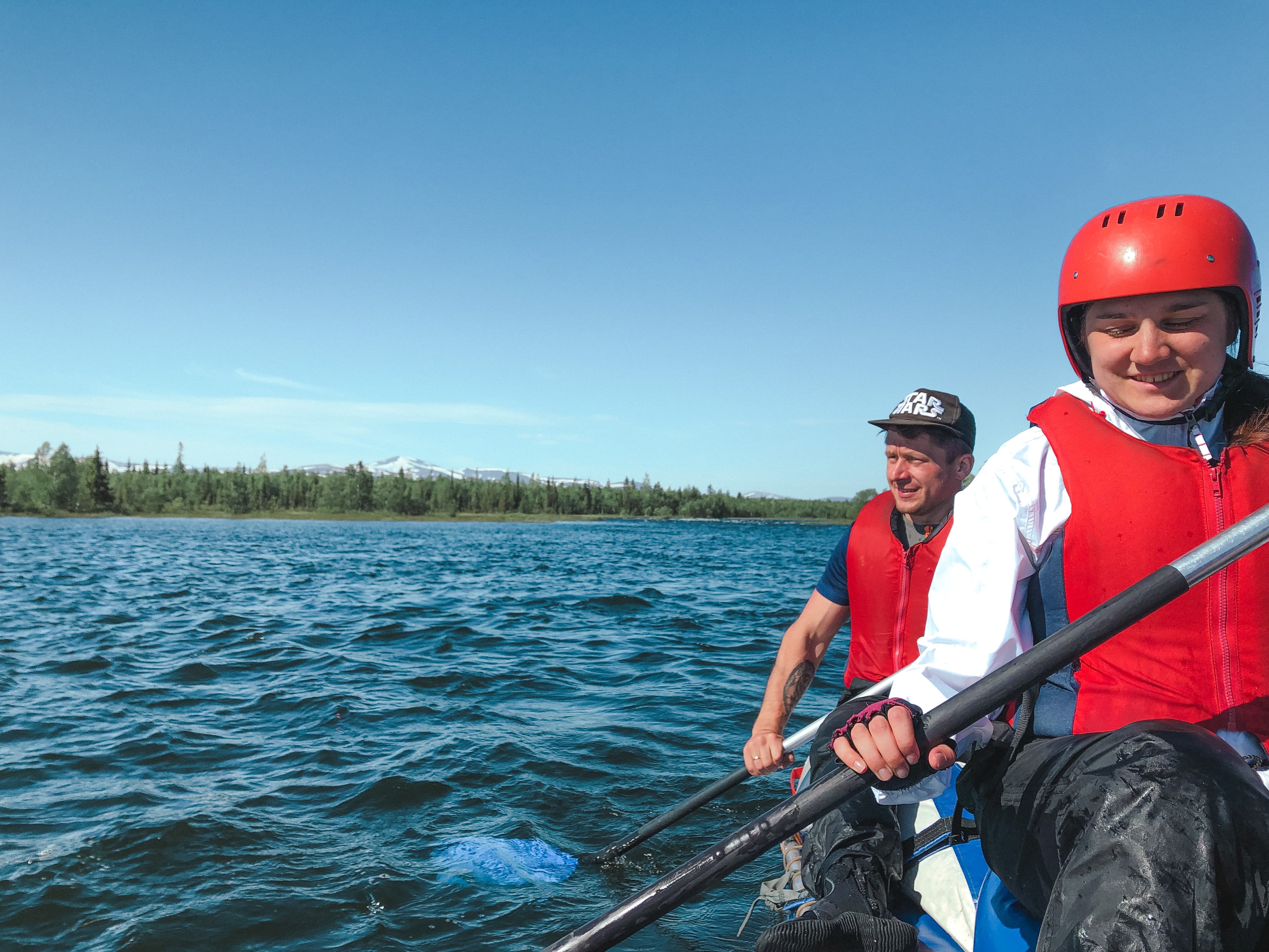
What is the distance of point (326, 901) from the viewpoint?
4445 millimetres

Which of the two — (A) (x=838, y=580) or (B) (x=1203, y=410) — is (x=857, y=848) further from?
(B) (x=1203, y=410)

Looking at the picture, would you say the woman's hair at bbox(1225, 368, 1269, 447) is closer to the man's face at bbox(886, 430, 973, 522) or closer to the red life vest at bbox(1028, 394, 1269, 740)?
the red life vest at bbox(1028, 394, 1269, 740)

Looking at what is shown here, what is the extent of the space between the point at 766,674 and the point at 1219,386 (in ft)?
31.6

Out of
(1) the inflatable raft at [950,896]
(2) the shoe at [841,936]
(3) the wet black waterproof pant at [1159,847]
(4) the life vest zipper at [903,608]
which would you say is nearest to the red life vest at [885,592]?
(4) the life vest zipper at [903,608]

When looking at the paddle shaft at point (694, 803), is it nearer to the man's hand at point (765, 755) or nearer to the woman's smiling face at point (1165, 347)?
the man's hand at point (765, 755)

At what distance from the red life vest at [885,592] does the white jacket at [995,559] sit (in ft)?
7.05

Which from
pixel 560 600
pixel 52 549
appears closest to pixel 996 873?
pixel 560 600

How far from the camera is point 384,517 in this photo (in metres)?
120

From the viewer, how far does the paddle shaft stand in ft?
Result: 12.6

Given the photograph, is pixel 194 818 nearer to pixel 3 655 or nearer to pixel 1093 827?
pixel 1093 827

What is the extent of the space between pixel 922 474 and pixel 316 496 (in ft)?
436

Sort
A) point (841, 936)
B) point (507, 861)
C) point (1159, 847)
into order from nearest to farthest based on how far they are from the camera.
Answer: point (1159, 847) < point (841, 936) < point (507, 861)

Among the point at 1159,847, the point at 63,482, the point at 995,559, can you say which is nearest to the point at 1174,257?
the point at 995,559

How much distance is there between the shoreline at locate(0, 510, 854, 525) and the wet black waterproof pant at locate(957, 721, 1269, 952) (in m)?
95.4
